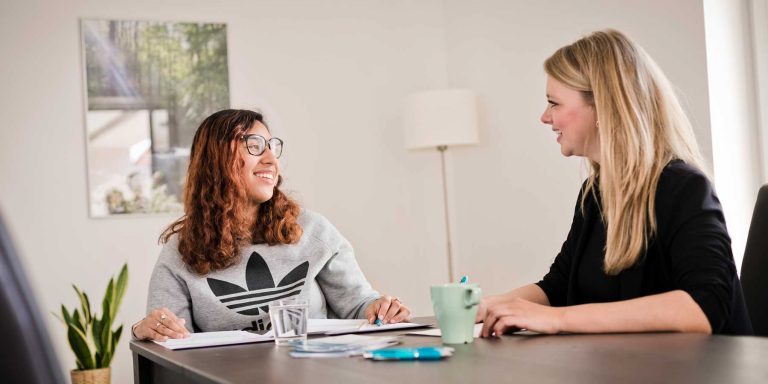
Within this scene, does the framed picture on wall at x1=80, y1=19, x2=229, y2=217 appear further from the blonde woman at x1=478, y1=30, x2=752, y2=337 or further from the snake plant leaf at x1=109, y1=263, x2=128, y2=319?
the blonde woman at x1=478, y1=30, x2=752, y2=337

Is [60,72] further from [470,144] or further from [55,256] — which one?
[470,144]

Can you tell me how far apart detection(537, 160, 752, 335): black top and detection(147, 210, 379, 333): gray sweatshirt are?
26.2 inches

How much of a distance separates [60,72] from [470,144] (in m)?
2.22

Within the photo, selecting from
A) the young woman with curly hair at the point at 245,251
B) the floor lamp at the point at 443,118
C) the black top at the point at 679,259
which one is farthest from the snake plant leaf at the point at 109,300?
the black top at the point at 679,259

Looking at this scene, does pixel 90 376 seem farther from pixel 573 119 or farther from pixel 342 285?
pixel 573 119

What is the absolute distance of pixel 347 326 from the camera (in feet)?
6.15

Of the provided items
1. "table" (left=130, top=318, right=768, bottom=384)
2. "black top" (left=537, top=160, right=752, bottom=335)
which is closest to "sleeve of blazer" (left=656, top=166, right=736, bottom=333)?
"black top" (left=537, top=160, right=752, bottom=335)

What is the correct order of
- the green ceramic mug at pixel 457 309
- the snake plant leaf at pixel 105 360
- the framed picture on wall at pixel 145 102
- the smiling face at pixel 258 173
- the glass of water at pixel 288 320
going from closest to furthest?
the green ceramic mug at pixel 457 309 < the glass of water at pixel 288 320 < the smiling face at pixel 258 173 < the snake plant leaf at pixel 105 360 < the framed picture on wall at pixel 145 102

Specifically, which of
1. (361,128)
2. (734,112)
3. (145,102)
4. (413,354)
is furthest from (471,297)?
(361,128)

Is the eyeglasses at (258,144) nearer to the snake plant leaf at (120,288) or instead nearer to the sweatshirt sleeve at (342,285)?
the sweatshirt sleeve at (342,285)

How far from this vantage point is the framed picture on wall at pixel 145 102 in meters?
4.69


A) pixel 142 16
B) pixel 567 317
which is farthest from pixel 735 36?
pixel 142 16

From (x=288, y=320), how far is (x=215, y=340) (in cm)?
19

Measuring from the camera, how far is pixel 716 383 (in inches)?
35.2
